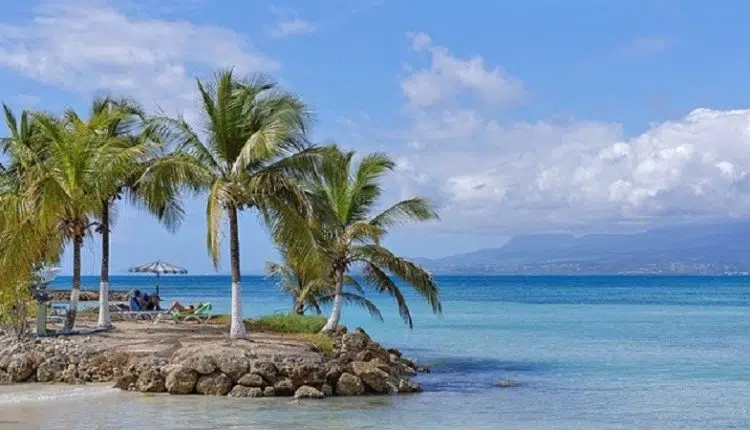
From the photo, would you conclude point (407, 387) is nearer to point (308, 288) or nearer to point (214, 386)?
point (214, 386)

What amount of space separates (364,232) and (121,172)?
21.6ft

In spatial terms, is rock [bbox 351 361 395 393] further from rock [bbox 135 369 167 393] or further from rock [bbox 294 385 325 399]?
rock [bbox 135 369 167 393]

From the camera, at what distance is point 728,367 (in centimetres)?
2944

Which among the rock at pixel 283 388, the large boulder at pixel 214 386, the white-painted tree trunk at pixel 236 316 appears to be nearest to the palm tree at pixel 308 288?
the white-painted tree trunk at pixel 236 316

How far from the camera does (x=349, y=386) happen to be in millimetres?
21656

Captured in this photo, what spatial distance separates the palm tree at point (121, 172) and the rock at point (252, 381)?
18.2ft

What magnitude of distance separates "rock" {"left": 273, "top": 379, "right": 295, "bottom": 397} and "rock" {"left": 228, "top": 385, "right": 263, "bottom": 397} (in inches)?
13.7

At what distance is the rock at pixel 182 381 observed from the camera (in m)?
21.0

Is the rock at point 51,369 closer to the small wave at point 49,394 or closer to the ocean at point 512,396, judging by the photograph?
the ocean at point 512,396

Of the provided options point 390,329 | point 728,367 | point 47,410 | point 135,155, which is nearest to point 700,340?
point 728,367

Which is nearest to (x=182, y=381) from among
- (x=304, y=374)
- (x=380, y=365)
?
(x=304, y=374)

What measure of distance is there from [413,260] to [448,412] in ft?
27.2

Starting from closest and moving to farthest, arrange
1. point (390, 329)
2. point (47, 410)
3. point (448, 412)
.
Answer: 1. point (47, 410)
2. point (448, 412)
3. point (390, 329)

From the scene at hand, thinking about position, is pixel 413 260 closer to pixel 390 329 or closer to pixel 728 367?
pixel 728 367
